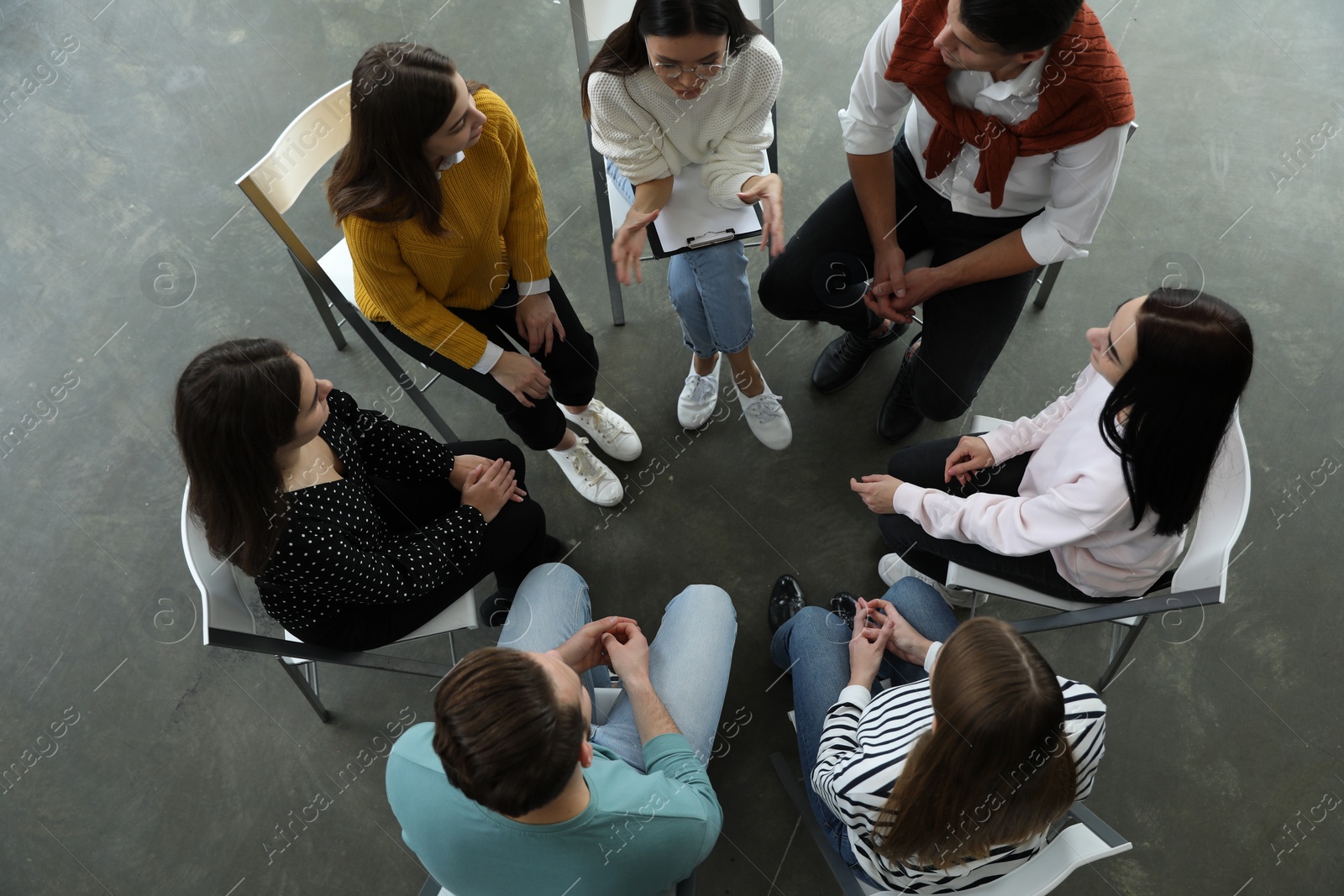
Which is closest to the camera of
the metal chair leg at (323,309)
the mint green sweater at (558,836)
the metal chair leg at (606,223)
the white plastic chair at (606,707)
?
the mint green sweater at (558,836)

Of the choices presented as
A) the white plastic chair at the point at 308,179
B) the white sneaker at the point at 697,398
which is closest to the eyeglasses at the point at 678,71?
the white plastic chair at the point at 308,179

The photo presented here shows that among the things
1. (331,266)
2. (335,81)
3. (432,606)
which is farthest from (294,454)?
(335,81)

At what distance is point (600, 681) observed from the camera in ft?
6.04

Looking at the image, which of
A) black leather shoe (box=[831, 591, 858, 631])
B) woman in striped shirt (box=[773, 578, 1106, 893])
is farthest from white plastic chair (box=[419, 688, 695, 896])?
black leather shoe (box=[831, 591, 858, 631])

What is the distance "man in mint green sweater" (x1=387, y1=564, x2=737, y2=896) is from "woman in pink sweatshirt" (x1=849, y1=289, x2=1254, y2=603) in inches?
28.7

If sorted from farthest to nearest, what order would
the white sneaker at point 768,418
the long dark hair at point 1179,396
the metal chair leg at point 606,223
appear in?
1. the white sneaker at point 768,418
2. the metal chair leg at point 606,223
3. the long dark hair at point 1179,396

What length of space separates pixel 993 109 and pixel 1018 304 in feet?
1.71

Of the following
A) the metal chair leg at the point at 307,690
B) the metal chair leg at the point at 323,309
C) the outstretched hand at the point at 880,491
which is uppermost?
the metal chair leg at the point at 323,309

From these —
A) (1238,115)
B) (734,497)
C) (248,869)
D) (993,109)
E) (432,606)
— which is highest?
(993,109)

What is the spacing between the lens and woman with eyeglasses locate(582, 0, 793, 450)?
5.88 ft

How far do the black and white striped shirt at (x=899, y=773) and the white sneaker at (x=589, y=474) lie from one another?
3.66 feet

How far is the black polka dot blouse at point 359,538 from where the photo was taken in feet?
5.19

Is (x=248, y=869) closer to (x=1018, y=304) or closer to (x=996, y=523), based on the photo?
(x=996, y=523)

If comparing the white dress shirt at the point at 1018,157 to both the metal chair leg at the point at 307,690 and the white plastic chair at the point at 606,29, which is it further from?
the metal chair leg at the point at 307,690
